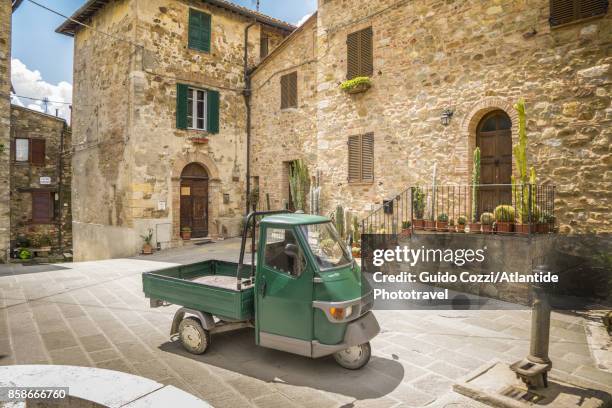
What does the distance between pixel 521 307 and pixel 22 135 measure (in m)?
19.0

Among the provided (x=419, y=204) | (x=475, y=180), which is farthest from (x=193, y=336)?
(x=475, y=180)

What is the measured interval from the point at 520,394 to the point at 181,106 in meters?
12.3

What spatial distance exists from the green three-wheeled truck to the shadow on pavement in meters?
0.16

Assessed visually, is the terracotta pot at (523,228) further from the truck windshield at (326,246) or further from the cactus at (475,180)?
the truck windshield at (326,246)

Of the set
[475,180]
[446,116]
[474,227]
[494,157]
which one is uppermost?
[446,116]

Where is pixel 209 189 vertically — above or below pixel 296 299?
above

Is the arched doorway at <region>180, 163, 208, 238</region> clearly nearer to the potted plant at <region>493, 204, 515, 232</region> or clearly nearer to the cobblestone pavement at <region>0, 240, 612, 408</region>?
the cobblestone pavement at <region>0, 240, 612, 408</region>

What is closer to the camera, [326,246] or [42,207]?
[326,246]

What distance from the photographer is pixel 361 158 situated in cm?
1060

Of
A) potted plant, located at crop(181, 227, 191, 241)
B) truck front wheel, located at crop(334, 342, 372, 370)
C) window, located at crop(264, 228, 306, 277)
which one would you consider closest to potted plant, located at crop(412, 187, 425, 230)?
truck front wheel, located at crop(334, 342, 372, 370)

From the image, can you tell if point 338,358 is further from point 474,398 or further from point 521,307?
point 521,307

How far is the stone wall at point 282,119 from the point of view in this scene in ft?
40.8

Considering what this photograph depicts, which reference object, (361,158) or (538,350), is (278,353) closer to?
(538,350)

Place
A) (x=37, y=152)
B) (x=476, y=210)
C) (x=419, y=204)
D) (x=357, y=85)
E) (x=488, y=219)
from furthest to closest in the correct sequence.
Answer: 1. (x=37, y=152)
2. (x=357, y=85)
3. (x=419, y=204)
4. (x=476, y=210)
5. (x=488, y=219)
